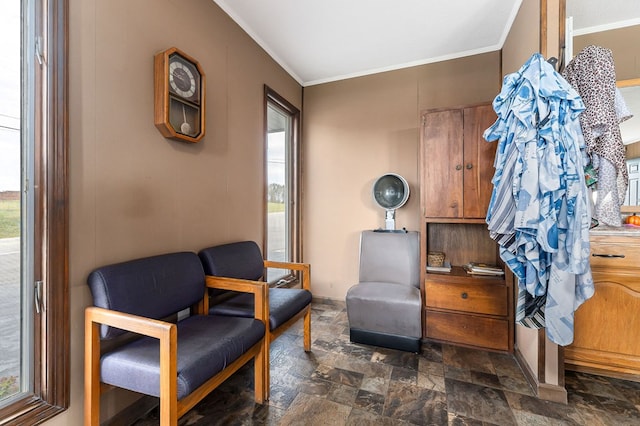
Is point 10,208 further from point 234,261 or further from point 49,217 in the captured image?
point 234,261

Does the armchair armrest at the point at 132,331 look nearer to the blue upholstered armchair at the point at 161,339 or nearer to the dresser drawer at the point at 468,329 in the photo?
the blue upholstered armchair at the point at 161,339

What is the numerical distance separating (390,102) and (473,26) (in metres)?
0.98

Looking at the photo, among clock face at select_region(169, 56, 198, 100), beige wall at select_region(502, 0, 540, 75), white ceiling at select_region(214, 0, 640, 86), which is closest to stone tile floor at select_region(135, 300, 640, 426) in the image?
clock face at select_region(169, 56, 198, 100)

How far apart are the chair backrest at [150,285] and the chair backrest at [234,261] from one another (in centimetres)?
11

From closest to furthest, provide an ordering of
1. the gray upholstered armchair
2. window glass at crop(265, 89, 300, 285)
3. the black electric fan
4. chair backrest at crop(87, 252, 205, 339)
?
chair backrest at crop(87, 252, 205, 339) → the gray upholstered armchair → the black electric fan → window glass at crop(265, 89, 300, 285)

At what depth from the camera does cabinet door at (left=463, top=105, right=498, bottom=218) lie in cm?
228

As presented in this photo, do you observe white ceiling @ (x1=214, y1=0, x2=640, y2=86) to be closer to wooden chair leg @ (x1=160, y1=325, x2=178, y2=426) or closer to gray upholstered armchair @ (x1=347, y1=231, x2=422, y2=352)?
gray upholstered armchair @ (x1=347, y1=231, x2=422, y2=352)

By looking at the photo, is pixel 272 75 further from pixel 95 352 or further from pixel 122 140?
pixel 95 352

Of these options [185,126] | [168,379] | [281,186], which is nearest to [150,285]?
[168,379]

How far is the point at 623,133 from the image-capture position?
6.67 ft

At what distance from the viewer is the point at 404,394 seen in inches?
69.1

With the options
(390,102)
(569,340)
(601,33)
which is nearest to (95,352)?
(569,340)

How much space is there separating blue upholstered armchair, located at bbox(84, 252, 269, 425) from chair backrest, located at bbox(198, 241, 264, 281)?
8.5 inches

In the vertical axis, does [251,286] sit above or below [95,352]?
above
